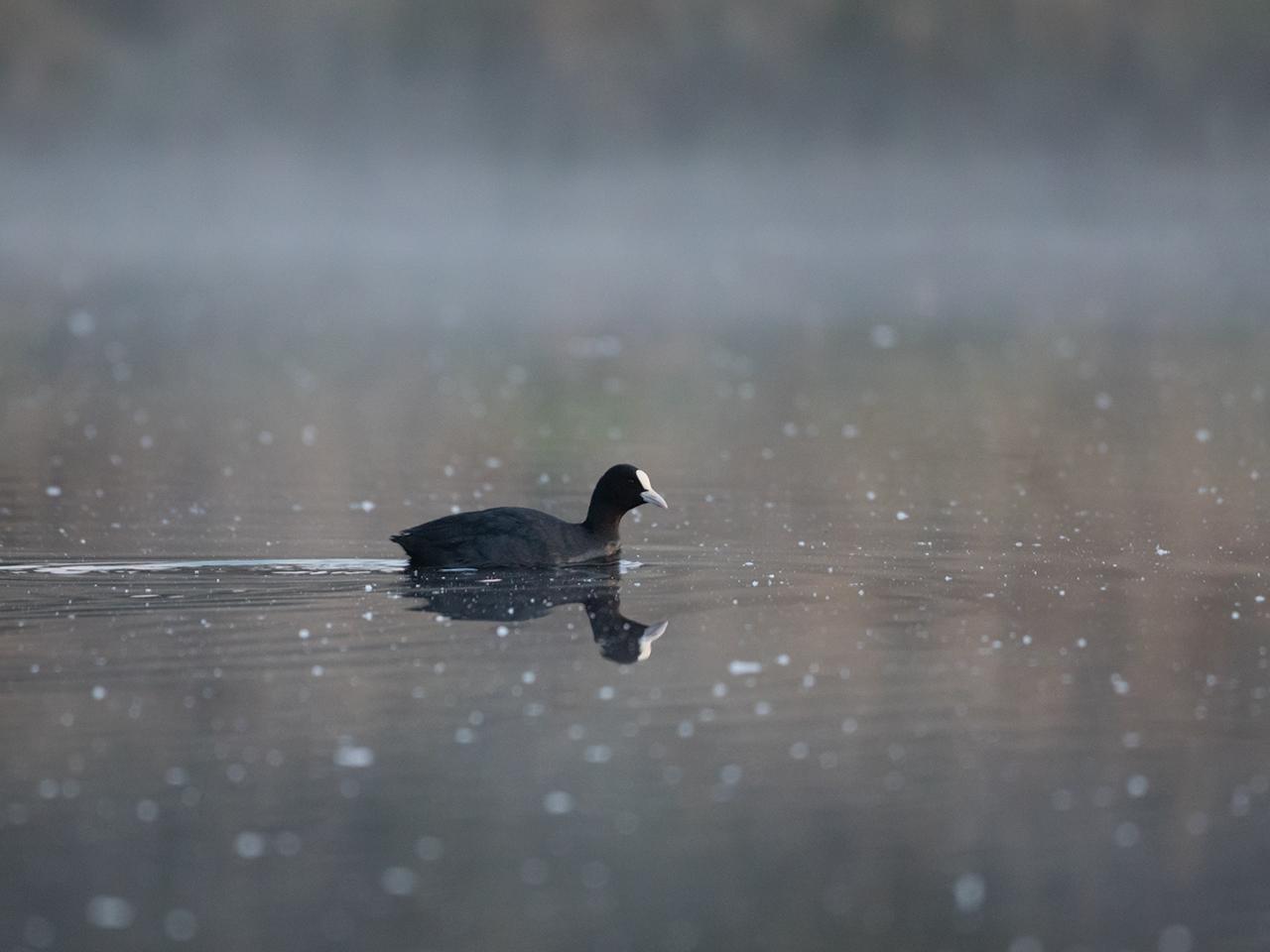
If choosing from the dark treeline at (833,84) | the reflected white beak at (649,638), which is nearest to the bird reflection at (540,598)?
the reflected white beak at (649,638)

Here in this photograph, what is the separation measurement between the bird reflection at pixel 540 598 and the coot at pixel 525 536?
92 mm

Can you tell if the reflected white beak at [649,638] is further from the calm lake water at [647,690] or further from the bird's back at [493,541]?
the bird's back at [493,541]

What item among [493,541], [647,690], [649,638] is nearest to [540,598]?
[493,541]

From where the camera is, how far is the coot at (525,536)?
46.7 feet

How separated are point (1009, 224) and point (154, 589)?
493ft

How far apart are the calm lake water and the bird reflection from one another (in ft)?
0.18

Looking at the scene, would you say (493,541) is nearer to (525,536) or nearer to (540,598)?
(525,536)

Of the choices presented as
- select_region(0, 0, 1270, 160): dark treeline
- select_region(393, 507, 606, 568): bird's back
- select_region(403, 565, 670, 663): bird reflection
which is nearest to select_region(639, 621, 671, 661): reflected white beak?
select_region(403, 565, 670, 663): bird reflection

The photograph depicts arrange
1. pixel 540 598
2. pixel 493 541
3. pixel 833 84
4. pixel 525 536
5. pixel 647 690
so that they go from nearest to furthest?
pixel 647 690 < pixel 540 598 < pixel 493 541 < pixel 525 536 < pixel 833 84

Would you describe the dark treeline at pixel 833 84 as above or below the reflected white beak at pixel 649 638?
above

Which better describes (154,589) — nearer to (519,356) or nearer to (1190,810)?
(1190,810)

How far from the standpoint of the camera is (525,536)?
569 inches

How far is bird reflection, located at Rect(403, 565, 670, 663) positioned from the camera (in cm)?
1230

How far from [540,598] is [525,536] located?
935 mm
